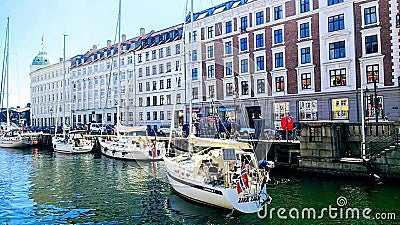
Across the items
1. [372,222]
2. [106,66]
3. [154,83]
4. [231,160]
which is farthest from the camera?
[106,66]

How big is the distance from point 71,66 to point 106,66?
22.8 meters

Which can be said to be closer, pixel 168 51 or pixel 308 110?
pixel 308 110

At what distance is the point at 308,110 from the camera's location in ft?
152

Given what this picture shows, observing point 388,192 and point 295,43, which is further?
point 295,43

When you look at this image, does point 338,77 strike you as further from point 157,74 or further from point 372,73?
point 157,74

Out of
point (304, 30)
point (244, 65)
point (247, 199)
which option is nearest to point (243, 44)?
point (244, 65)

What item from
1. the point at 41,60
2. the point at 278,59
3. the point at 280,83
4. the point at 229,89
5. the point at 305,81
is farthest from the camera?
the point at 41,60

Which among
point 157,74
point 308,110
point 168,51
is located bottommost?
point 308,110

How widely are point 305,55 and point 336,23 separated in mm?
5394

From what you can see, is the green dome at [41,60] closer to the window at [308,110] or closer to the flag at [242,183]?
the window at [308,110]

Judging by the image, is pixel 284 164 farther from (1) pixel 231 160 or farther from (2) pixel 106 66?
(2) pixel 106 66

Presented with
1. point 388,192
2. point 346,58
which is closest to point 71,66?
point 346,58

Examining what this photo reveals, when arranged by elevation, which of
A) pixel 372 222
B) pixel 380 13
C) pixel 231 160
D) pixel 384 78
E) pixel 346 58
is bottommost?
pixel 372 222

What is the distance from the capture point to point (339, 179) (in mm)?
28469
